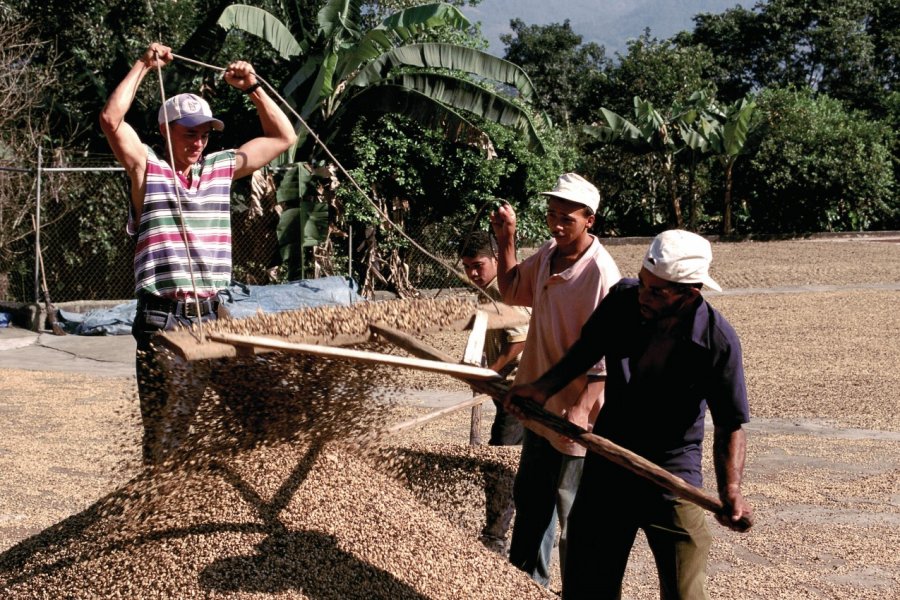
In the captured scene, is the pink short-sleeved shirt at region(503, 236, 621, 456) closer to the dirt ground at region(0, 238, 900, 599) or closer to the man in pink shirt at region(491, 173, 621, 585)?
the man in pink shirt at region(491, 173, 621, 585)

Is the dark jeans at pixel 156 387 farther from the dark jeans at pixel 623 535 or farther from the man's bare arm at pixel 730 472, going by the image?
the man's bare arm at pixel 730 472

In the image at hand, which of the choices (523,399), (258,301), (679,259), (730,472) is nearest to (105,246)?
(258,301)

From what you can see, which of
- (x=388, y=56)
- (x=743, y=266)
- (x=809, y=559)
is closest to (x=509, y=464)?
(x=809, y=559)

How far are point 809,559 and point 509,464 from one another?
139cm

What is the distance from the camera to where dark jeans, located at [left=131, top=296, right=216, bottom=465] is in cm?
340

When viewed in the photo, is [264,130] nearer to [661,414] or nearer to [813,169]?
[661,414]

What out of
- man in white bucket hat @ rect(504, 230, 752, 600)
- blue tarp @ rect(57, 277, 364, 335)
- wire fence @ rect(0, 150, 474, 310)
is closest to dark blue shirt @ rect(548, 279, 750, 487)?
man in white bucket hat @ rect(504, 230, 752, 600)

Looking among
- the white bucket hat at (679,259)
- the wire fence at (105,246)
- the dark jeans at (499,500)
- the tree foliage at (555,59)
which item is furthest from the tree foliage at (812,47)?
the white bucket hat at (679,259)

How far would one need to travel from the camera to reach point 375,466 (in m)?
4.18

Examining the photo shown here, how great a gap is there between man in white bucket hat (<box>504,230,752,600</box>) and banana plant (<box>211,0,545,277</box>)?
890cm

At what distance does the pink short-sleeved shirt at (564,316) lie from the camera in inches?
142

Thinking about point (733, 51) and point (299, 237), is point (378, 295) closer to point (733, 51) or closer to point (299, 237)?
point (299, 237)

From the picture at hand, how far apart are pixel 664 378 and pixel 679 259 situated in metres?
0.36

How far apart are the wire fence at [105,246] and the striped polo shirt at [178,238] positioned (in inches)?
327
